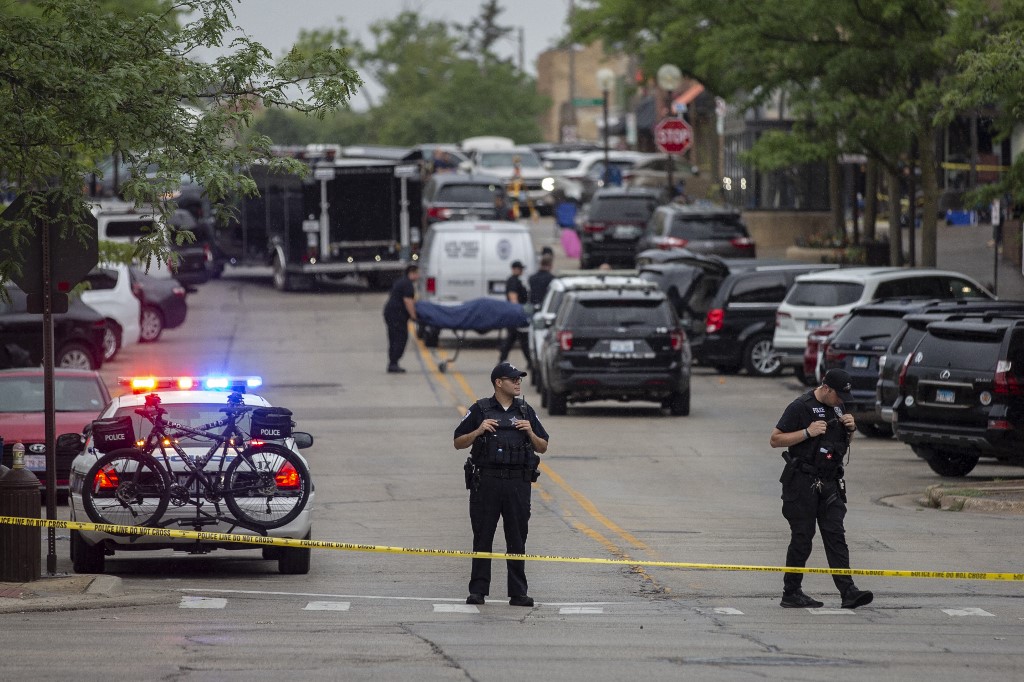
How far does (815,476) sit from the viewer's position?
1223 centimetres

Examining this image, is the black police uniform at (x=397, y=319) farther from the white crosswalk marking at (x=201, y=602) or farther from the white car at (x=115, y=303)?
the white crosswalk marking at (x=201, y=602)

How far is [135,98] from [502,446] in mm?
3376

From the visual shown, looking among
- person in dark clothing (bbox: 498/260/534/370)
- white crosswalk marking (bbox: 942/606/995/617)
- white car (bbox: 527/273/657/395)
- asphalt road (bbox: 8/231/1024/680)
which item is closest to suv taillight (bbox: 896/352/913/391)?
asphalt road (bbox: 8/231/1024/680)

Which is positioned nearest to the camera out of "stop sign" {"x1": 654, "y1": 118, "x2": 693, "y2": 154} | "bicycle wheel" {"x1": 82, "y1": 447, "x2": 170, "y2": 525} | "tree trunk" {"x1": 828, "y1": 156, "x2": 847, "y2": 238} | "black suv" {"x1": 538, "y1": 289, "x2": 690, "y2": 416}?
"bicycle wheel" {"x1": 82, "y1": 447, "x2": 170, "y2": 525}

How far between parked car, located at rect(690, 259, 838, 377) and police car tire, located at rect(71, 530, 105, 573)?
62.1 feet

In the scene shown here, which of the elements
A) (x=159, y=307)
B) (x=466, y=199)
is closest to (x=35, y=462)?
(x=159, y=307)

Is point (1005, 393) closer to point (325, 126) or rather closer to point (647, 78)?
point (647, 78)

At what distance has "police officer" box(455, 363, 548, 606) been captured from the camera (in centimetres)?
1207

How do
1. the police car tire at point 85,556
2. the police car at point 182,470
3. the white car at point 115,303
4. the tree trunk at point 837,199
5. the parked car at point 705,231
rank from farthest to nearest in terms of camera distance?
the tree trunk at point 837,199
the parked car at point 705,231
the white car at point 115,303
the police car tire at point 85,556
the police car at point 182,470

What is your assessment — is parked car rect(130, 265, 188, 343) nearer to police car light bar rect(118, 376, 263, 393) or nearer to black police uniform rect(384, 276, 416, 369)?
black police uniform rect(384, 276, 416, 369)

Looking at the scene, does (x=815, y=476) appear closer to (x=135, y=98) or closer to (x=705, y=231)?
(x=135, y=98)

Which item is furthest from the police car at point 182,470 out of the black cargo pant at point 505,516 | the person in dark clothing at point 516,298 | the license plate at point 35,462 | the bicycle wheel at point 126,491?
the person in dark clothing at point 516,298

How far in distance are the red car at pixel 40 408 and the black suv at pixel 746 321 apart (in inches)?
526

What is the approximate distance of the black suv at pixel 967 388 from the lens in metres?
18.5
